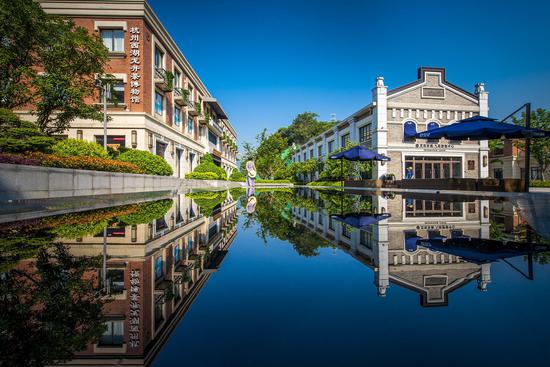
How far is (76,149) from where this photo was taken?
1122 centimetres

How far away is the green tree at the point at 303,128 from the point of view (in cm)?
7652

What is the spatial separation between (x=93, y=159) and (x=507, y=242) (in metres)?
11.6

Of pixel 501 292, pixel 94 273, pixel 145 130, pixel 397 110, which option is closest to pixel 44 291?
pixel 94 273

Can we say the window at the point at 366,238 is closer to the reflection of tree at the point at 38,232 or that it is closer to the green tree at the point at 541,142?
the reflection of tree at the point at 38,232

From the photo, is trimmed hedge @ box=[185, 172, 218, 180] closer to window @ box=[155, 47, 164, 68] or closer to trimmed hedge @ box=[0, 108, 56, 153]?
window @ box=[155, 47, 164, 68]

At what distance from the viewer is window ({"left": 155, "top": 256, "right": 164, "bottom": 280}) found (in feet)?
7.69

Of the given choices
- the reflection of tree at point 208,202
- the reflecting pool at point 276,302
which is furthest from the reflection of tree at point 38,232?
the reflection of tree at point 208,202

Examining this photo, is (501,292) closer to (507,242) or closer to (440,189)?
(507,242)

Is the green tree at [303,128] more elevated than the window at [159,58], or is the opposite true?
the green tree at [303,128]

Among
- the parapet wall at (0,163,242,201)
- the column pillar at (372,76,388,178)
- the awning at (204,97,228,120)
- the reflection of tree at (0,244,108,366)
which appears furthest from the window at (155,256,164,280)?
the awning at (204,97,228,120)

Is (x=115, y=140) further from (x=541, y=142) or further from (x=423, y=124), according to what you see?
(x=541, y=142)

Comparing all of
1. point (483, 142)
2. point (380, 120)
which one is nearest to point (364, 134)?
point (380, 120)

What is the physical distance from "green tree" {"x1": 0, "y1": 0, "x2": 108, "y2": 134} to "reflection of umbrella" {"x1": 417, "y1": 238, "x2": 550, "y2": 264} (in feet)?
48.7

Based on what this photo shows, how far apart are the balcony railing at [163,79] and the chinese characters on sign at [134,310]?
869 inches
